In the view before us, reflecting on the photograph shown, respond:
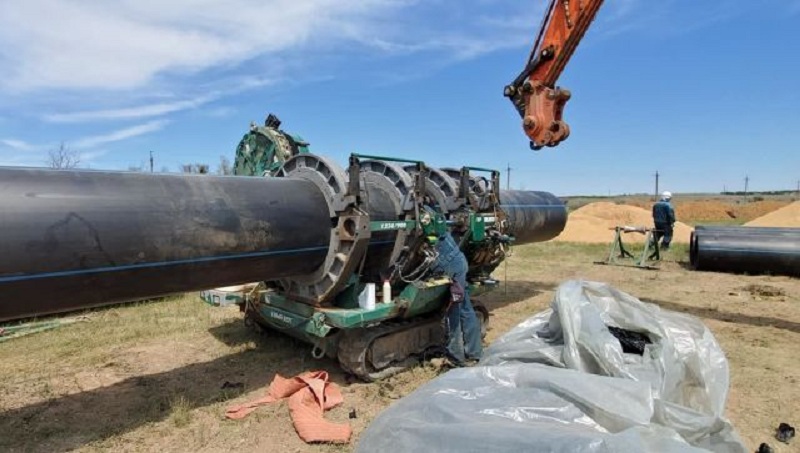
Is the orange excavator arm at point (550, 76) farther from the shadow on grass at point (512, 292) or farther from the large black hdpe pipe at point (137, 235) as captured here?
the large black hdpe pipe at point (137, 235)

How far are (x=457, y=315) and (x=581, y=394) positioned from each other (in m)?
2.81

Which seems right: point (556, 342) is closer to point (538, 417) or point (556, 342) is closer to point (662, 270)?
point (538, 417)

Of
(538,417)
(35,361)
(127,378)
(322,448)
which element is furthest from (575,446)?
(35,361)

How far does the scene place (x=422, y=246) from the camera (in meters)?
5.29

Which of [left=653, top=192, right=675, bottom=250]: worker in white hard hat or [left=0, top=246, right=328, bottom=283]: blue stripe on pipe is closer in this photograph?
[left=0, top=246, right=328, bottom=283]: blue stripe on pipe

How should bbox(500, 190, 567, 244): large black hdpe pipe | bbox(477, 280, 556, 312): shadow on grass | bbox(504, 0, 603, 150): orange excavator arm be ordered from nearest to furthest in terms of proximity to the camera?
bbox(504, 0, 603, 150): orange excavator arm → bbox(500, 190, 567, 244): large black hdpe pipe → bbox(477, 280, 556, 312): shadow on grass

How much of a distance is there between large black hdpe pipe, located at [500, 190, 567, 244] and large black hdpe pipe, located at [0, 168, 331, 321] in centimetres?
420

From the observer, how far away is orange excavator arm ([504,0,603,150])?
7.07m

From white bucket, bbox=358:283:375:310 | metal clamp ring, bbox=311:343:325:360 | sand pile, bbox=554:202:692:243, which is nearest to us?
white bucket, bbox=358:283:375:310

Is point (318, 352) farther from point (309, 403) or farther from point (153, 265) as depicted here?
point (153, 265)

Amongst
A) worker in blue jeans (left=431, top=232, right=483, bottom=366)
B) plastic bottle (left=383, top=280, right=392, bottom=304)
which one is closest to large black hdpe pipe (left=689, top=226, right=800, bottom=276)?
worker in blue jeans (left=431, top=232, right=483, bottom=366)

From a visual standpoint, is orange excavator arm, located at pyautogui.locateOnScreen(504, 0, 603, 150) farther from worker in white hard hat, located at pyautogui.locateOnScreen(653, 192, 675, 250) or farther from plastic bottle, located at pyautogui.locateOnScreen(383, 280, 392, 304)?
worker in white hard hat, located at pyautogui.locateOnScreen(653, 192, 675, 250)

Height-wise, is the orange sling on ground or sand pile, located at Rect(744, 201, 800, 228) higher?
sand pile, located at Rect(744, 201, 800, 228)

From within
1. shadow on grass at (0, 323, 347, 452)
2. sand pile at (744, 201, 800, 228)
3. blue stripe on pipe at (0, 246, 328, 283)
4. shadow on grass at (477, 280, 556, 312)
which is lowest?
shadow on grass at (0, 323, 347, 452)
